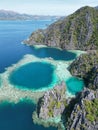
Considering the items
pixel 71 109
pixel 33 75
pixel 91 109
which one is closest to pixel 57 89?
pixel 71 109

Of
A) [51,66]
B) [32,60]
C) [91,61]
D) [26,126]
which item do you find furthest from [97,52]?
[26,126]

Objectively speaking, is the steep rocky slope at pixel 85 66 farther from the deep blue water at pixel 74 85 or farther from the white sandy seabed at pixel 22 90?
the white sandy seabed at pixel 22 90

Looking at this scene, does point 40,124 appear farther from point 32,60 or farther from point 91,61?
point 32,60

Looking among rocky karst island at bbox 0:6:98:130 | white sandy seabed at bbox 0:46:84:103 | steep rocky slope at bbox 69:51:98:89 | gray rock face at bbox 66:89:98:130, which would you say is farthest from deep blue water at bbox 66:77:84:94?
gray rock face at bbox 66:89:98:130

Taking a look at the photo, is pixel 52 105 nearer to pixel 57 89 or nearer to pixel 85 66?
pixel 57 89

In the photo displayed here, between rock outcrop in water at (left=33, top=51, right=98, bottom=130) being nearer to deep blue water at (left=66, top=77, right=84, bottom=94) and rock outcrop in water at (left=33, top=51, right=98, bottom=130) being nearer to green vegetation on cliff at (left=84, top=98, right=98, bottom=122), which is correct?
green vegetation on cliff at (left=84, top=98, right=98, bottom=122)

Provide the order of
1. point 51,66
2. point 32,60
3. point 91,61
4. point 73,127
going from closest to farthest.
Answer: point 73,127 < point 91,61 < point 51,66 < point 32,60
